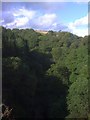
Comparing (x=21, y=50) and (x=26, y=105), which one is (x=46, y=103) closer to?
(x=26, y=105)

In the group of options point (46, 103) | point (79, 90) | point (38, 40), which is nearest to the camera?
point (79, 90)

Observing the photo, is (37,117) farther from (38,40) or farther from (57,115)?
(38,40)

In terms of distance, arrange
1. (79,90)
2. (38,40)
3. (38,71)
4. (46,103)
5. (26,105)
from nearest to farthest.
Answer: (26,105) → (79,90) → (46,103) → (38,71) → (38,40)

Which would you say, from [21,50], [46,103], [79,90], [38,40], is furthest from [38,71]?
[38,40]

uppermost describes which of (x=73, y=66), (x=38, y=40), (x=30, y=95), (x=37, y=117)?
(x=38, y=40)

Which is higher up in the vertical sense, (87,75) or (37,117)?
(87,75)

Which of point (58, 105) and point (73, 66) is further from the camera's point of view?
point (73, 66)
